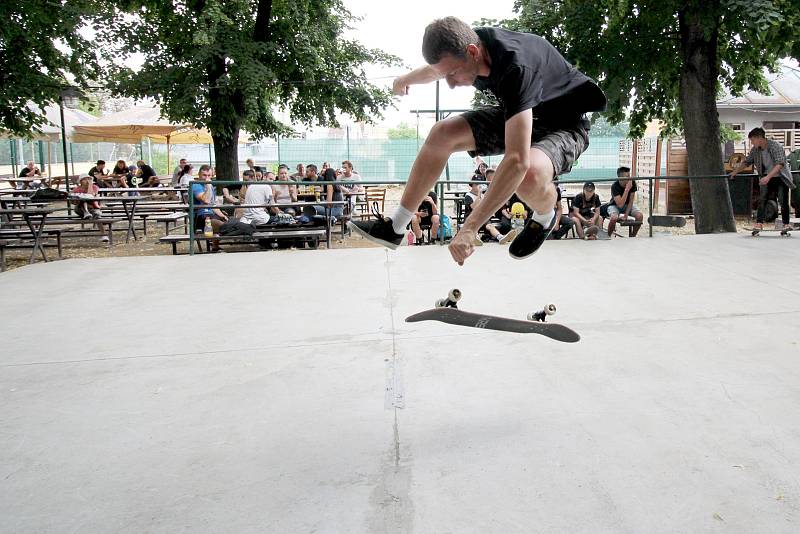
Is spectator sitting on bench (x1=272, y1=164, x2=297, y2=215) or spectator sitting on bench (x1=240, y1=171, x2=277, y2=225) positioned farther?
spectator sitting on bench (x1=272, y1=164, x2=297, y2=215)

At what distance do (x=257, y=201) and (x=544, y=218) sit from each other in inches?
307

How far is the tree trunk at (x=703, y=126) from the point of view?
11609 mm

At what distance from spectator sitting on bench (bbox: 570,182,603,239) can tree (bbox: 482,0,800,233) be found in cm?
203

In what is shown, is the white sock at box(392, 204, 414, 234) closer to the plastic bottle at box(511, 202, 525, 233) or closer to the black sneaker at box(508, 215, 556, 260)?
the black sneaker at box(508, 215, 556, 260)

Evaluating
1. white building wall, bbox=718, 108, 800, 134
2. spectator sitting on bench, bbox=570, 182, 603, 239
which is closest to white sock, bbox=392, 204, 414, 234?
spectator sitting on bench, bbox=570, 182, 603, 239

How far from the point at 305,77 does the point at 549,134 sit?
13.5 metres

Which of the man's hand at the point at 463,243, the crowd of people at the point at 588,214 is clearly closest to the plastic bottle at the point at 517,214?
the crowd of people at the point at 588,214

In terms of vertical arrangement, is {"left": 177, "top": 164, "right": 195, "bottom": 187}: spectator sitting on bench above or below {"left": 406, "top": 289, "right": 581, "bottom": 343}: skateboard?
above

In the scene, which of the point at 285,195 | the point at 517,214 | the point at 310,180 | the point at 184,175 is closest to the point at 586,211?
the point at 517,214

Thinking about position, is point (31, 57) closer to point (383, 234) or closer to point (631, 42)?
point (631, 42)

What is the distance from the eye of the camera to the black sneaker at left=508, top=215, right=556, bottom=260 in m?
3.86

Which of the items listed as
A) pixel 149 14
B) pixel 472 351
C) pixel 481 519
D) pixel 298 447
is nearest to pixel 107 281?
pixel 472 351

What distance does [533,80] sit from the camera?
2.96 m

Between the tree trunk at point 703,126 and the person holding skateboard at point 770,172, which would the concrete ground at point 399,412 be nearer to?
A: the person holding skateboard at point 770,172
